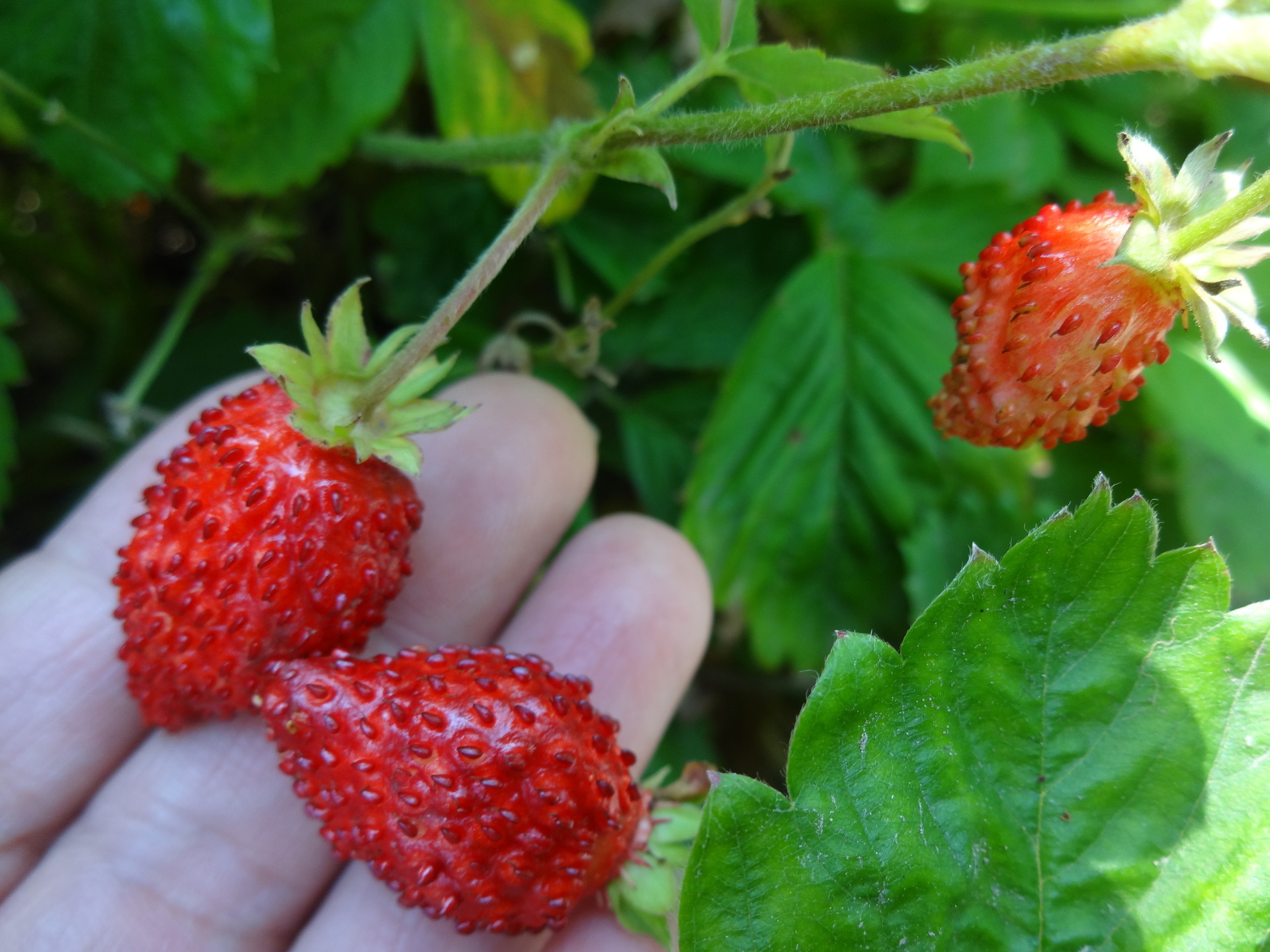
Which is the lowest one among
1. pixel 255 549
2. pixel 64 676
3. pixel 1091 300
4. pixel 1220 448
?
pixel 64 676

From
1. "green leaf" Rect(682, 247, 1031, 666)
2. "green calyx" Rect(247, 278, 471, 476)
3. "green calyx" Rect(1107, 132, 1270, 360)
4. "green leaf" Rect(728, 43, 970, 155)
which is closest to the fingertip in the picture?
"green leaf" Rect(682, 247, 1031, 666)

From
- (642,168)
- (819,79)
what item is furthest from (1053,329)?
(642,168)

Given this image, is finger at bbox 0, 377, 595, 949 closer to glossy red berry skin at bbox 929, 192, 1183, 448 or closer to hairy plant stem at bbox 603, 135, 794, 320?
hairy plant stem at bbox 603, 135, 794, 320

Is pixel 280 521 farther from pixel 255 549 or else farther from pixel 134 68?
pixel 134 68

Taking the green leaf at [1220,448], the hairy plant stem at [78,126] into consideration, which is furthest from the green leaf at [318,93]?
the green leaf at [1220,448]

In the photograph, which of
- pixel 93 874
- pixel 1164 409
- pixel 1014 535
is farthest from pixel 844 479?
pixel 93 874

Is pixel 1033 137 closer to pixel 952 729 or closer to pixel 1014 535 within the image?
pixel 1014 535
